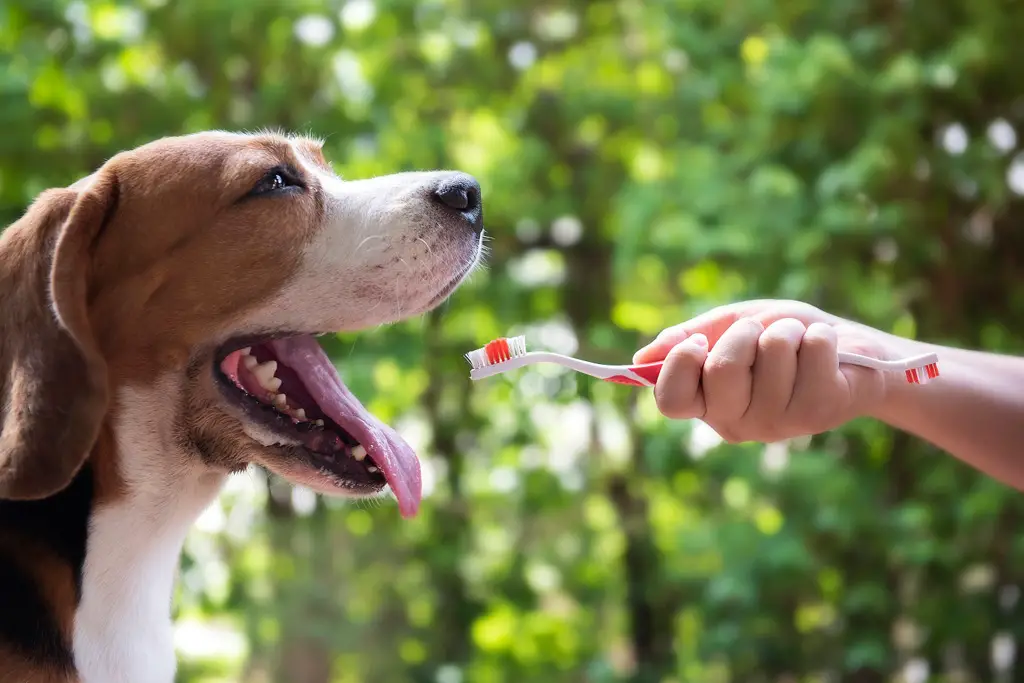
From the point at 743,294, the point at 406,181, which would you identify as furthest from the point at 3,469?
the point at 743,294

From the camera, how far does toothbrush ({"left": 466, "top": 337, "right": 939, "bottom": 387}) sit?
4.02 ft

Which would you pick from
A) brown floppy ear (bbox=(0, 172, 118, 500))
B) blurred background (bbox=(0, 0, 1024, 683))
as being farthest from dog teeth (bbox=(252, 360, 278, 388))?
blurred background (bbox=(0, 0, 1024, 683))

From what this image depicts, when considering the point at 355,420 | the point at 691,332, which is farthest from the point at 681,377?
the point at 355,420

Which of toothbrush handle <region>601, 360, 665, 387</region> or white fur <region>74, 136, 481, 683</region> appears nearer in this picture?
toothbrush handle <region>601, 360, 665, 387</region>

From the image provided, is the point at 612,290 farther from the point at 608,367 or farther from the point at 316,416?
the point at 608,367

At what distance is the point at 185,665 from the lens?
4.16 m

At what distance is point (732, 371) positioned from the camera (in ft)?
3.90

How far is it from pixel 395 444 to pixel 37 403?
1.51ft

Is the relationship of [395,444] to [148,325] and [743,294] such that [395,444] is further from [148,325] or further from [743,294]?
[743,294]

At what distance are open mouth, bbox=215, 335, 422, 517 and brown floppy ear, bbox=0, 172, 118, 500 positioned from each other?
0.21m

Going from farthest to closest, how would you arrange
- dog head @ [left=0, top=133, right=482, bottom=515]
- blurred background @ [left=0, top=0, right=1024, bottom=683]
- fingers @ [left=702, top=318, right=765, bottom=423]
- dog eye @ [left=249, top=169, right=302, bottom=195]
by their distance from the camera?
blurred background @ [left=0, top=0, right=1024, bottom=683]
dog eye @ [left=249, top=169, right=302, bottom=195]
dog head @ [left=0, top=133, right=482, bottom=515]
fingers @ [left=702, top=318, right=765, bottom=423]

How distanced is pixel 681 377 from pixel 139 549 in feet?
2.43

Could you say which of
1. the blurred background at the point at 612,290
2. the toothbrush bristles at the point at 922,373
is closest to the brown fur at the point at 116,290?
the toothbrush bristles at the point at 922,373

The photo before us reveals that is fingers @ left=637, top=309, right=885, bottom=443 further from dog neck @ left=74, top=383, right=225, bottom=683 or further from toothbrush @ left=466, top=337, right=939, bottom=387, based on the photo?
dog neck @ left=74, top=383, right=225, bottom=683
